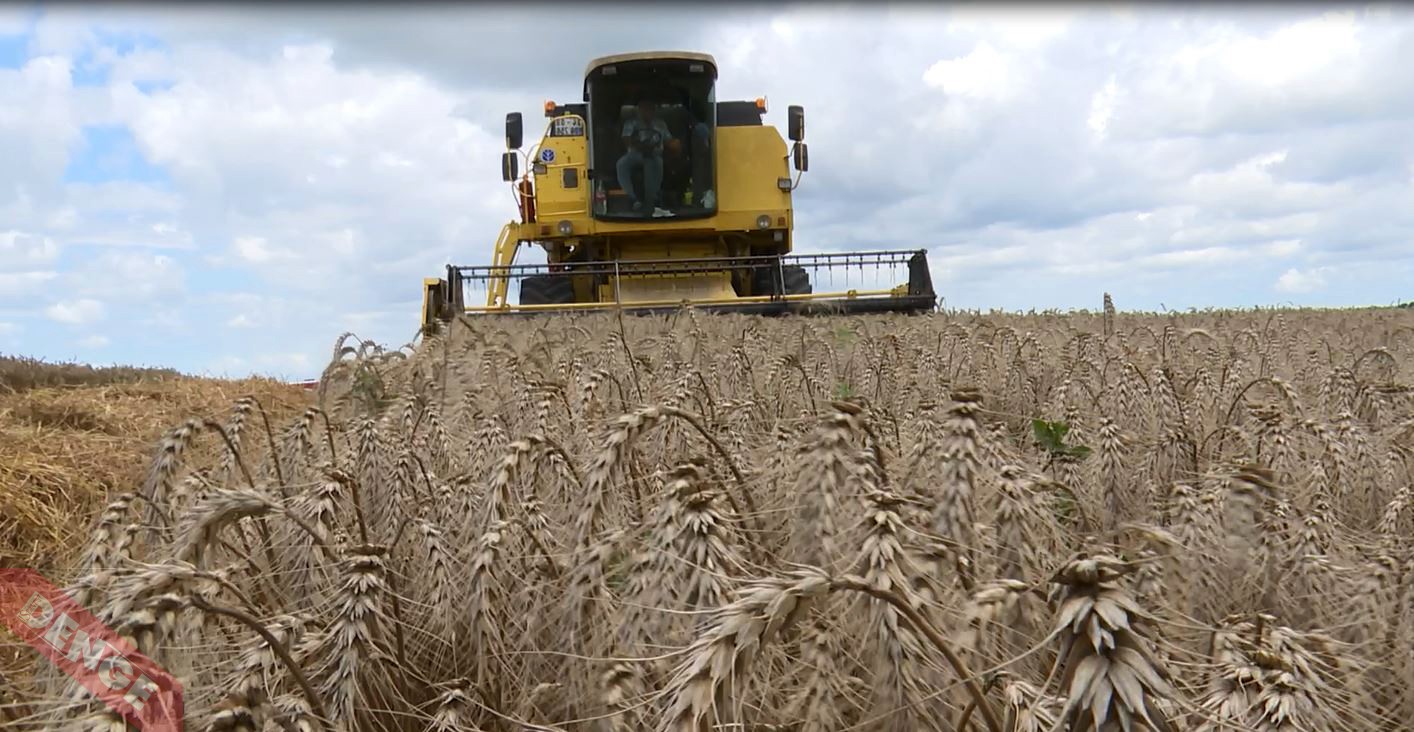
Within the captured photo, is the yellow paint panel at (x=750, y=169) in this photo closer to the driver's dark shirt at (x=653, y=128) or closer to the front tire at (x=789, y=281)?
the front tire at (x=789, y=281)

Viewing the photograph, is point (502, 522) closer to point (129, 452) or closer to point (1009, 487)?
point (1009, 487)

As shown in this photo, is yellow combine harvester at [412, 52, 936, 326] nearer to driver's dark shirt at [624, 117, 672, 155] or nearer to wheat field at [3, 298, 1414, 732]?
driver's dark shirt at [624, 117, 672, 155]

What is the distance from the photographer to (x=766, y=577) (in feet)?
4.57

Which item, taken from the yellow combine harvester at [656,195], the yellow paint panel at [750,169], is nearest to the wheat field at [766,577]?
the yellow combine harvester at [656,195]

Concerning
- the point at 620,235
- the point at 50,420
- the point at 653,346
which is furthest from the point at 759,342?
the point at 620,235

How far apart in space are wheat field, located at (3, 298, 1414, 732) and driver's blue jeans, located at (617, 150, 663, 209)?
29.7ft

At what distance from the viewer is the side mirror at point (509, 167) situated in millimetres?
11930

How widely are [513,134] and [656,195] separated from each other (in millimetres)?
2142

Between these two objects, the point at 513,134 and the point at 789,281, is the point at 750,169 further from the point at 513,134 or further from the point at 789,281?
the point at 513,134

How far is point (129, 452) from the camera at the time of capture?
205 inches

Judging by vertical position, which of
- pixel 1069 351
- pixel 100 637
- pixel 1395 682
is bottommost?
pixel 1395 682

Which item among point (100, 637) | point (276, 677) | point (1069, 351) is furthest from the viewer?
point (1069, 351)

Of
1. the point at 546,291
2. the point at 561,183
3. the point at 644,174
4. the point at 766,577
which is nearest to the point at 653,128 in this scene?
the point at 644,174

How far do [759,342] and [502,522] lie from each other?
390 cm
